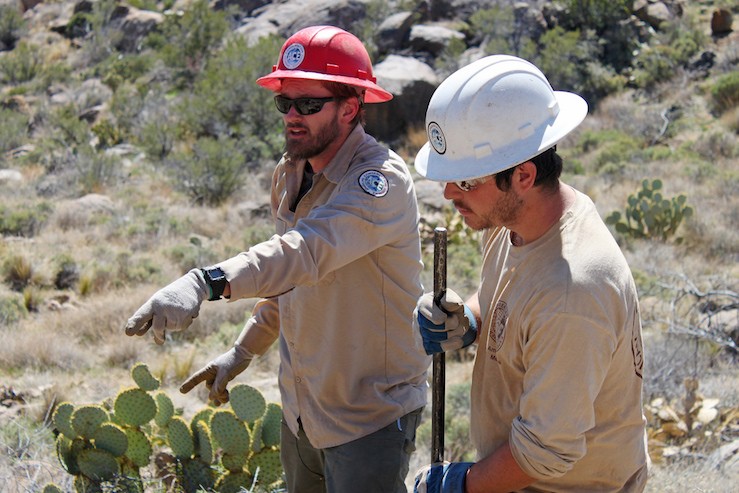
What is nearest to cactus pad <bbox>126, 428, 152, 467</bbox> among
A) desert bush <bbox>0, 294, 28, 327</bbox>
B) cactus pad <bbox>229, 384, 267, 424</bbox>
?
cactus pad <bbox>229, 384, 267, 424</bbox>

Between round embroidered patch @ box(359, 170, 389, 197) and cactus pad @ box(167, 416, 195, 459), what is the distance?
6.36ft

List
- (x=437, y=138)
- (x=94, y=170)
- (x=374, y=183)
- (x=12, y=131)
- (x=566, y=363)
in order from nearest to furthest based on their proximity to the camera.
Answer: (x=566, y=363), (x=437, y=138), (x=374, y=183), (x=94, y=170), (x=12, y=131)

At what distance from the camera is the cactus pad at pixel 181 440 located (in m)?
4.07

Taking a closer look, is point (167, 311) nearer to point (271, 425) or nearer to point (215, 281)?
point (215, 281)

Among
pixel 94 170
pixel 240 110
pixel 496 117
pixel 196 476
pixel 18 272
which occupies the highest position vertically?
pixel 496 117

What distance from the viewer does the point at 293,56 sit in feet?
10.1

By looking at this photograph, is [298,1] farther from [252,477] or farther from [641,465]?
[641,465]

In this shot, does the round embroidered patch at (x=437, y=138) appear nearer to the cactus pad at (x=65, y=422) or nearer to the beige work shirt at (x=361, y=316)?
the beige work shirt at (x=361, y=316)

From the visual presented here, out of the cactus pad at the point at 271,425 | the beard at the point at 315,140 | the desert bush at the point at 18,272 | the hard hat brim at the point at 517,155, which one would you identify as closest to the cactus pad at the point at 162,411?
the cactus pad at the point at 271,425

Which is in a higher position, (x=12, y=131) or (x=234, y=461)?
(x=234, y=461)

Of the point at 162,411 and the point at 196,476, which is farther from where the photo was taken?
the point at 162,411

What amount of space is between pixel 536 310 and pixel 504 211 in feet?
1.00

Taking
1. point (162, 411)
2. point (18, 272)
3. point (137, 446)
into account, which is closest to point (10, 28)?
point (18, 272)

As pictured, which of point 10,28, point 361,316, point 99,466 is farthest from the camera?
point 10,28
